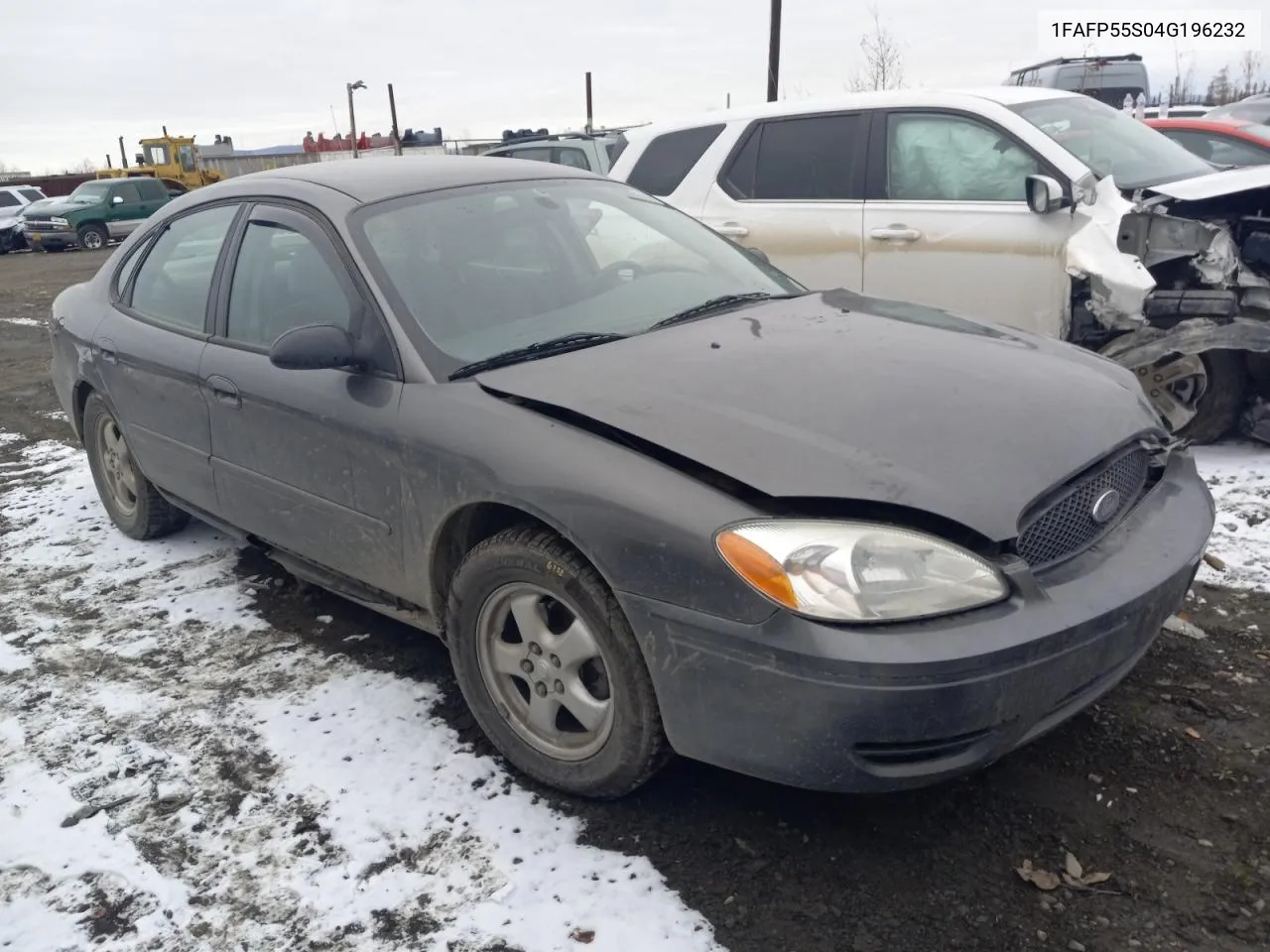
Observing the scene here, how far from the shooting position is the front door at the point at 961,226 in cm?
533

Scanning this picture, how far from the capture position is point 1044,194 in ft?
16.6

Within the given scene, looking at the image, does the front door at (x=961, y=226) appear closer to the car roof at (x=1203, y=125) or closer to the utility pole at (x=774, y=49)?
the car roof at (x=1203, y=125)

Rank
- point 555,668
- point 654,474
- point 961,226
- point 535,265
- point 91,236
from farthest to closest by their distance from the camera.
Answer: point 91,236, point 961,226, point 535,265, point 555,668, point 654,474

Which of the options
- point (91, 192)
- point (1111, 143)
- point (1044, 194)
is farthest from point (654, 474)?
point (91, 192)

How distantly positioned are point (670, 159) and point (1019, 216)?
2.32 metres

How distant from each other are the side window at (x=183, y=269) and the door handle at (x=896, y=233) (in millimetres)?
3444

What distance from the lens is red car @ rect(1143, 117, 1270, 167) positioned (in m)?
8.62

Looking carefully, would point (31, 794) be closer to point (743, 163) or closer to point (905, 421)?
point (905, 421)

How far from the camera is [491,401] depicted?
279 centimetres

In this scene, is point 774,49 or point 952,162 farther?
point 774,49

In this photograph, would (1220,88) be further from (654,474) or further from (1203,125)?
(654,474)

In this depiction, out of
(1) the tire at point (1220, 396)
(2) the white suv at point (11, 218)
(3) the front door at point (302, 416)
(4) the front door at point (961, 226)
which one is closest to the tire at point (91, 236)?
(2) the white suv at point (11, 218)

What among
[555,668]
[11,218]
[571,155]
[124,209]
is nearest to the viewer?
[555,668]

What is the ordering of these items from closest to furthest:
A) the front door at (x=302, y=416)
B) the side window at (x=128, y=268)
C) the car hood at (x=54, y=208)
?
the front door at (x=302, y=416) → the side window at (x=128, y=268) → the car hood at (x=54, y=208)
